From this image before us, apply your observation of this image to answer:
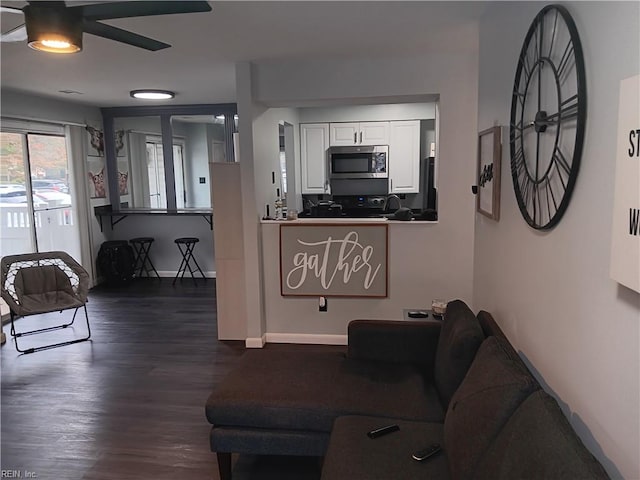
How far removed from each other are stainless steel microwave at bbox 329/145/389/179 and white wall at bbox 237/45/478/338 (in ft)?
7.99

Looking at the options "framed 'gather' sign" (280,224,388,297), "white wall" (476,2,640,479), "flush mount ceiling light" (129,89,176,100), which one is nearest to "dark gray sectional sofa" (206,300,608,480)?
"white wall" (476,2,640,479)

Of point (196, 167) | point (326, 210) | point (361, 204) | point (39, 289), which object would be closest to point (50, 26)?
point (39, 289)

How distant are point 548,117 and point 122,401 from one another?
3.11 meters

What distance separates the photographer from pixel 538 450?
1.26 meters

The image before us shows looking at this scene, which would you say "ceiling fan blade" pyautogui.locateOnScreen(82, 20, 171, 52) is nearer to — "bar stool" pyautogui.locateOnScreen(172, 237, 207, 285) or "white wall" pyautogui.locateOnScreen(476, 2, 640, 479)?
"white wall" pyautogui.locateOnScreen(476, 2, 640, 479)

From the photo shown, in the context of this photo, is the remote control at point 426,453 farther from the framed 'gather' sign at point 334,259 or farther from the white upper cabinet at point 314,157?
the white upper cabinet at point 314,157

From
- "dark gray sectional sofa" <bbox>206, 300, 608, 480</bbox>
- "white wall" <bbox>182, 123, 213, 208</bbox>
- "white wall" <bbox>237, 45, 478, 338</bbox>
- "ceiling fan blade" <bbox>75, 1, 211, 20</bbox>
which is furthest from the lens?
"white wall" <bbox>182, 123, 213, 208</bbox>

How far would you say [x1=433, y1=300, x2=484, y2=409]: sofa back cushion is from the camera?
2119 mm

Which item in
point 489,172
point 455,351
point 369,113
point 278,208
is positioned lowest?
point 455,351

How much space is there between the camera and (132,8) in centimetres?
195

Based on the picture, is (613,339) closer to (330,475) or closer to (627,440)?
(627,440)

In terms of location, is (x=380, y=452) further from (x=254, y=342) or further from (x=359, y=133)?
(x=359, y=133)

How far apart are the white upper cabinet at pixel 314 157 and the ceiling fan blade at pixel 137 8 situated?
4738 mm

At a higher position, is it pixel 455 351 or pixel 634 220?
pixel 634 220
